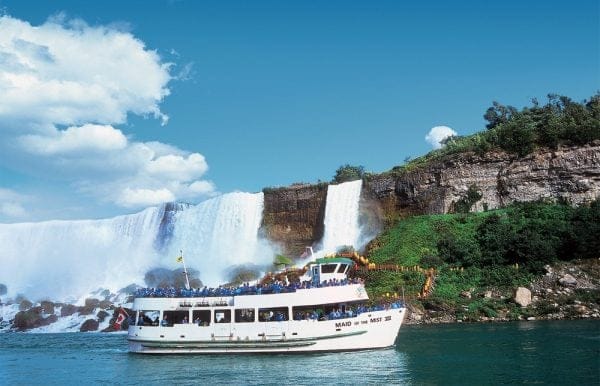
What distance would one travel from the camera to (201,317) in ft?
108

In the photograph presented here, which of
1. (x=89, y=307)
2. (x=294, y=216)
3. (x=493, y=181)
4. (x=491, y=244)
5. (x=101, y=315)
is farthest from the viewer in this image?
(x=294, y=216)

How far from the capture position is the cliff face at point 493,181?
55.1 meters

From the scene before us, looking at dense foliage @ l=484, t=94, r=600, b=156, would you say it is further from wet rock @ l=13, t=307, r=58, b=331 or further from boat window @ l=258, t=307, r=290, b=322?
wet rock @ l=13, t=307, r=58, b=331

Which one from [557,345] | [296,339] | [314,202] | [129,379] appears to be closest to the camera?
[129,379]

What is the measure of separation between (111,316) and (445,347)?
38.4 metres

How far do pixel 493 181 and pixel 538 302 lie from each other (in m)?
19.1

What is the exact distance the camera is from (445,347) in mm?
29984

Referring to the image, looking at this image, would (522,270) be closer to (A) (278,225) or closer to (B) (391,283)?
(B) (391,283)

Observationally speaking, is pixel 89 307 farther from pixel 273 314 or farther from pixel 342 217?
pixel 273 314

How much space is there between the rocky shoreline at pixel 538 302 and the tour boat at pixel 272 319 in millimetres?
13151

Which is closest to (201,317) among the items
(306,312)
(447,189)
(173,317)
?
(173,317)

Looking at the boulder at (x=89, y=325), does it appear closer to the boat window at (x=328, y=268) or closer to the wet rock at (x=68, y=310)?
the wet rock at (x=68, y=310)

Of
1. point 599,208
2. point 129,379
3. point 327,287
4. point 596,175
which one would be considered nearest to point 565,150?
point 596,175

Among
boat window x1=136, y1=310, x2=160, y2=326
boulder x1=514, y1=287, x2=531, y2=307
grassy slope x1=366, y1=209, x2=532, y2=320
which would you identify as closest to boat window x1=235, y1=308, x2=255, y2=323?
boat window x1=136, y1=310, x2=160, y2=326
